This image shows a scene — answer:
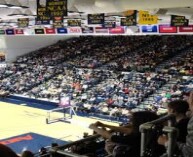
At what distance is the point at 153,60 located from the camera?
27109mm

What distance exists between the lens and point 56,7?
35.2 ft

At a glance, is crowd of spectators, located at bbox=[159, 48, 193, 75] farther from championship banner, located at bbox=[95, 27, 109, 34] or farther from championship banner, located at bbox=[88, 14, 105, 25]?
championship banner, located at bbox=[88, 14, 105, 25]

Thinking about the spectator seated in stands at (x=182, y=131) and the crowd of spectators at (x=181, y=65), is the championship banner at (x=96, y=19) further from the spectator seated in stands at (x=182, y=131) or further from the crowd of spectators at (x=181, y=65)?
the spectator seated in stands at (x=182, y=131)

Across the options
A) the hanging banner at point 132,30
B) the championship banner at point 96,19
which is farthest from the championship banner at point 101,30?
the championship banner at point 96,19

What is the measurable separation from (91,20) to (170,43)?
1492cm

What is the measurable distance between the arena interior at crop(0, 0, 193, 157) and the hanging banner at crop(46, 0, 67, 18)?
0.10 feet

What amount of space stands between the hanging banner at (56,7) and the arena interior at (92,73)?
1.2 inches

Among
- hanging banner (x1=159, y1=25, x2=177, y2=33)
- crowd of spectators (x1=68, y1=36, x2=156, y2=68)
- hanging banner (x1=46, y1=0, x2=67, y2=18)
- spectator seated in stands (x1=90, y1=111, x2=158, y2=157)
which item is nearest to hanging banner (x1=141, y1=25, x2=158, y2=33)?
hanging banner (x1=159, y1=25, x2=177, y2=33)

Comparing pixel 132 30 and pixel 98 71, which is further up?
pixel 132 30

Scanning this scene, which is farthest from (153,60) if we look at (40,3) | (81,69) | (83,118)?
(40,3)

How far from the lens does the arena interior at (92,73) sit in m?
4.16

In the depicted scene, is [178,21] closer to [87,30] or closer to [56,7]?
[56,7]

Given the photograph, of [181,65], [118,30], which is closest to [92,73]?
[118,30]

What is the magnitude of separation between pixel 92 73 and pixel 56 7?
16.6 meters
